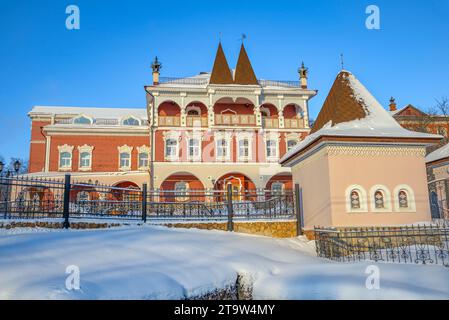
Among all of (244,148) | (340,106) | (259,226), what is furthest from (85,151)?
(340,106)

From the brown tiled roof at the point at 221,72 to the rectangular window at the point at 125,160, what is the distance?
8.73 metres

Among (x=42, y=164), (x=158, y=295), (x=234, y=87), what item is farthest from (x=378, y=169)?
(x=42, y=164)

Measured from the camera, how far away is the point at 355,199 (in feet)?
Answer: 30.4

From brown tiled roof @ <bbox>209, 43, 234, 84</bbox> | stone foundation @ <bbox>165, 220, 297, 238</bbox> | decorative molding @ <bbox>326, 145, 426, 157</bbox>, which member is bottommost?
stone foundation @ <bbox>165, 220, 297, 238</bbox>

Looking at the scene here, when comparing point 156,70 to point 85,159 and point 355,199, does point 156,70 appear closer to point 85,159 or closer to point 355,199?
point 85,159

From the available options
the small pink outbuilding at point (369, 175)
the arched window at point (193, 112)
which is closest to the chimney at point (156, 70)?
the arched window at point (193, 112)

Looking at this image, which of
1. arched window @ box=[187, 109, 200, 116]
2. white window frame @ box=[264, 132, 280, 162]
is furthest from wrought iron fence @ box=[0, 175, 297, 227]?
arched window @ box=[187, 109, 200, 116]

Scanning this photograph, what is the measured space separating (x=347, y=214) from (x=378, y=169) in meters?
1.48

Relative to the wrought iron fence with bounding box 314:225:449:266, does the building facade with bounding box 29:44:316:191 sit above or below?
above

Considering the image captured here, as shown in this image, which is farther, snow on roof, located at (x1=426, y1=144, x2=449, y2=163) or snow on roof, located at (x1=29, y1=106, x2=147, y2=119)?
snow on roof, located at (x1=29, y1=106, x2=147, y2=119)

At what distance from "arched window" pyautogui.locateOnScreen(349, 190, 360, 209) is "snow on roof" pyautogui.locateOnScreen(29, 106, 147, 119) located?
23.7 meters

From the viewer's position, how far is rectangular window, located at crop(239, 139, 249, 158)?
2527cm

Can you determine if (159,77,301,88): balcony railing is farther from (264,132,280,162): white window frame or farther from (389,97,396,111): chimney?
(389,97,396,111): chimney
